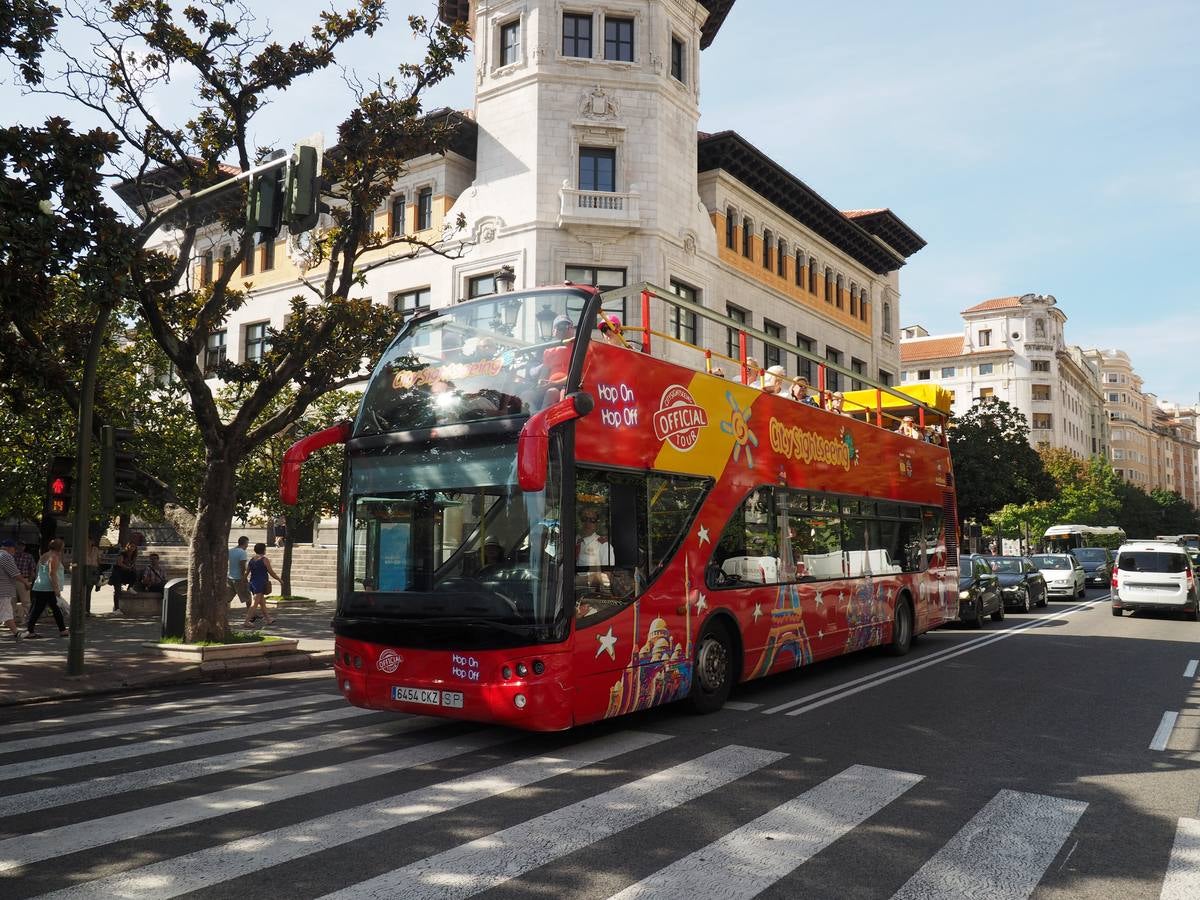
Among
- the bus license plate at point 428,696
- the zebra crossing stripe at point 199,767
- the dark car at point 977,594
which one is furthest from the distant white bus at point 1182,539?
the bus license plate at point 428,696

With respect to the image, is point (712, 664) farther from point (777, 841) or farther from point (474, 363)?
point (777, 841)

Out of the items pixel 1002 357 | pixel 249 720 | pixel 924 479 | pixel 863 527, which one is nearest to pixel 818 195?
pixel 924 479

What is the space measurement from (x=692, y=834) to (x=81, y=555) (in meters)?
9.51

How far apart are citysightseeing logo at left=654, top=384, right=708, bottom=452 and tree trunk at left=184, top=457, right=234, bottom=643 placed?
7.54m

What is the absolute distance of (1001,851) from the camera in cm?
491

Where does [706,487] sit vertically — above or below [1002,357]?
below

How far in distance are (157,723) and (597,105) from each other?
77.5 feet

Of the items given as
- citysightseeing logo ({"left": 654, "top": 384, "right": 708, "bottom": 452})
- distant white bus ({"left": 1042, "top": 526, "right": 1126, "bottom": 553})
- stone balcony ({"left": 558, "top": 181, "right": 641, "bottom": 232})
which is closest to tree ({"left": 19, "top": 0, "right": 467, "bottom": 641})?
citysightseeing logo ({"left": 654, "top": 384, "right": 708, "bottom": 452})

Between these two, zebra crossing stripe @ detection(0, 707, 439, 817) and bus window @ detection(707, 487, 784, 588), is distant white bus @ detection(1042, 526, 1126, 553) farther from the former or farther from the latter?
zebra crossing stripe @ detection(0, 707, 439, 817)

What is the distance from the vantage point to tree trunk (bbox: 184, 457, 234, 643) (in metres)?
13.0

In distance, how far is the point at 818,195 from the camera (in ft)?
119

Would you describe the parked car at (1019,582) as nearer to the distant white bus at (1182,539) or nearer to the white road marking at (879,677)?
the white road marking at (879,677)

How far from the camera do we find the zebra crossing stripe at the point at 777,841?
14.2ft

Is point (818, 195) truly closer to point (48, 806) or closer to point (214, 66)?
point (214, 66)
